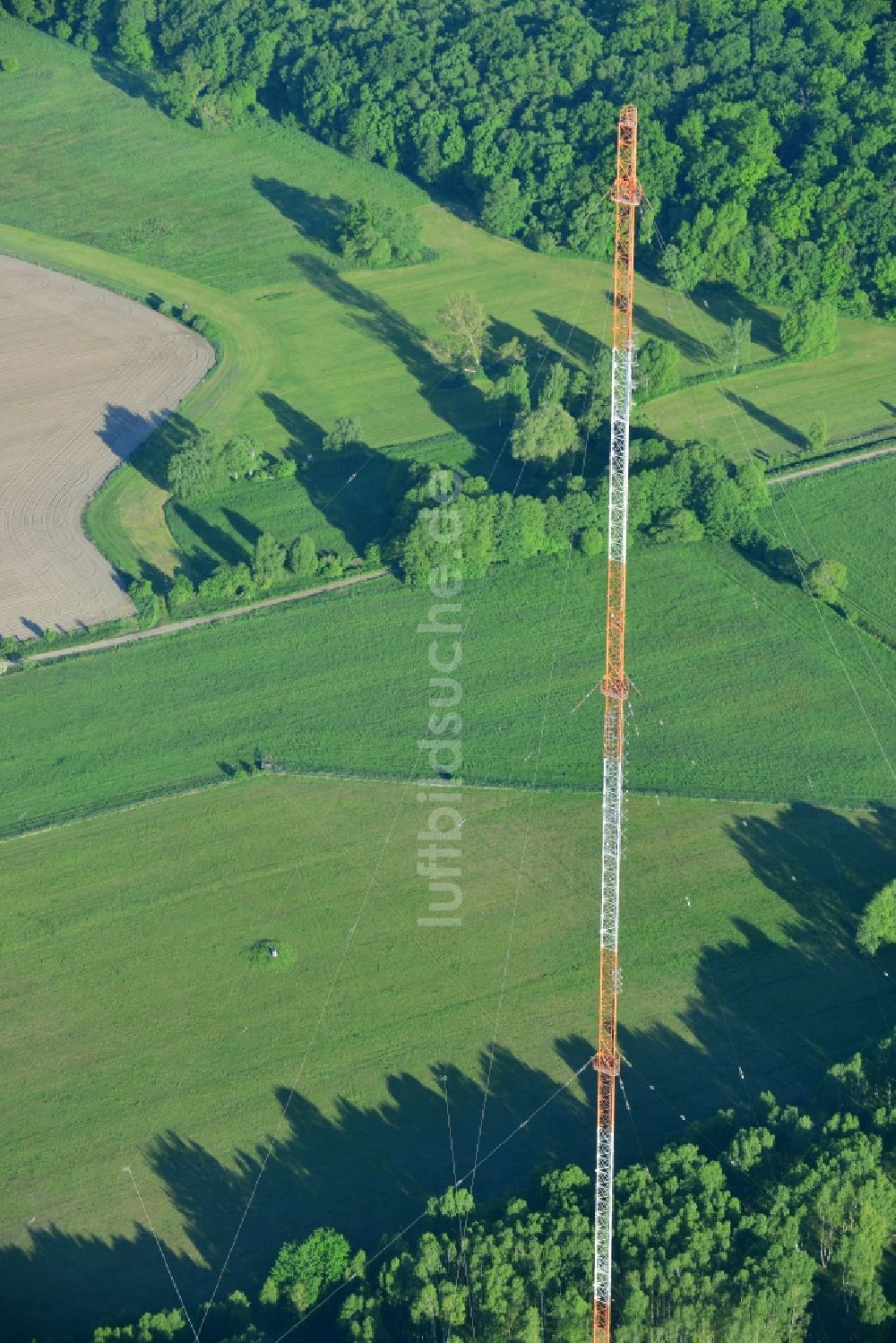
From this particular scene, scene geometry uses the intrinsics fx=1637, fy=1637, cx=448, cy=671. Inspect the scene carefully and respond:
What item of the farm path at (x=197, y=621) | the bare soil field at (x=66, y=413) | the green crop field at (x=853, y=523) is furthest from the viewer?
the bare soil field at (x=66, y=413)

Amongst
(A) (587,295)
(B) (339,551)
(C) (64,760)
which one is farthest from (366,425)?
(C) (64,760)

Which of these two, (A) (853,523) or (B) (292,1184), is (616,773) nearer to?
(B) (292,1184)

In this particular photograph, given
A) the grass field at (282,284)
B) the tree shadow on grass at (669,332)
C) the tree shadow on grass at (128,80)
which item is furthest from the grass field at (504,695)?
the tree shadow on grass at (128,80)

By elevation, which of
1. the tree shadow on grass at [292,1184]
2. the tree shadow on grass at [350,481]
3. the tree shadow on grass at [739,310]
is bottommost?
the tree shadow on grass at [292,1184]

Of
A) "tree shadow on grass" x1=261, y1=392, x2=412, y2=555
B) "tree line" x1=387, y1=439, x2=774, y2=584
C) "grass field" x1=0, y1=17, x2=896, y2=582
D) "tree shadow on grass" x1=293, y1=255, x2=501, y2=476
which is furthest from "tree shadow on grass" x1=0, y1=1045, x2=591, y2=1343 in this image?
"tree shadow on grass" x1=293, y1=255, x2=501, y2=476

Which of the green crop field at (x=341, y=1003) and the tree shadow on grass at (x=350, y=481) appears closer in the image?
the green crop field at (x=341, y=1003)

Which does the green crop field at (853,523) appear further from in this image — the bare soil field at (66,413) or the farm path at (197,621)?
the bare soil field at (66,413)

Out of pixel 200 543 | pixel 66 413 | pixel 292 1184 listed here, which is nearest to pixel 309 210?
pixel 66 413
